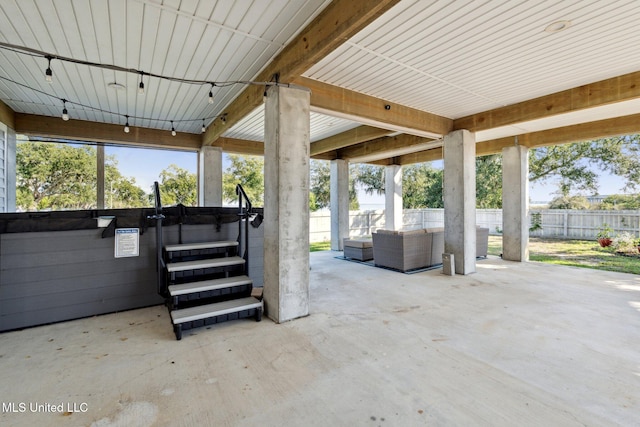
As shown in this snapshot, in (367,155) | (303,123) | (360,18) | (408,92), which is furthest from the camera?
(367,155)

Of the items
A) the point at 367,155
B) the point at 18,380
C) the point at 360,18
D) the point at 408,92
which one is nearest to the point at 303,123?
the point at 360,18

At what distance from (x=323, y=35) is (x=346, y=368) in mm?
2875

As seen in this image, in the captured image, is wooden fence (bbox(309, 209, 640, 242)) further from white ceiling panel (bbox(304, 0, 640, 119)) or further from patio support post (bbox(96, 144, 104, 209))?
white ceiling panel (bbox(304, 0, 640, 119))

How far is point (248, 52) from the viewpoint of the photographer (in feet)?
10.5

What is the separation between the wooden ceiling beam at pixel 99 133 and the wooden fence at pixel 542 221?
18.6 feet

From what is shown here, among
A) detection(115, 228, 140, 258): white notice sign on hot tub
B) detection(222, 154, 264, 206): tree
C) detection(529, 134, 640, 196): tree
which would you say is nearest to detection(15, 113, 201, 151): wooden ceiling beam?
detection(115, 228, 140, 258): white notice sign on hot tub

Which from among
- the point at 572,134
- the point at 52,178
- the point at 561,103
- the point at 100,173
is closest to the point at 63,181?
the point at 52,178

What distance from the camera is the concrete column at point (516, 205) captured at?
697 centimetres

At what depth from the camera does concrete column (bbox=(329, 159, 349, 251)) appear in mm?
8742

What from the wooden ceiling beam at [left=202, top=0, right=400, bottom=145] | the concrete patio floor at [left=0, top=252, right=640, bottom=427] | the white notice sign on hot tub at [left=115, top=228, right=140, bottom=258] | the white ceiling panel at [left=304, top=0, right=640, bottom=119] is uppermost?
the white ceiling panel at [left=304, top=0, right=640, bottom=119]

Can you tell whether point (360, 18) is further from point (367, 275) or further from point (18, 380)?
point (367, 275)

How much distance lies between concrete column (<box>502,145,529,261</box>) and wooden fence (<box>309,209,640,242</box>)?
551 cm

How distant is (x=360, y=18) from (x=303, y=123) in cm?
147

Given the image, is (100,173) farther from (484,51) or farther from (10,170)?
(484,51)
